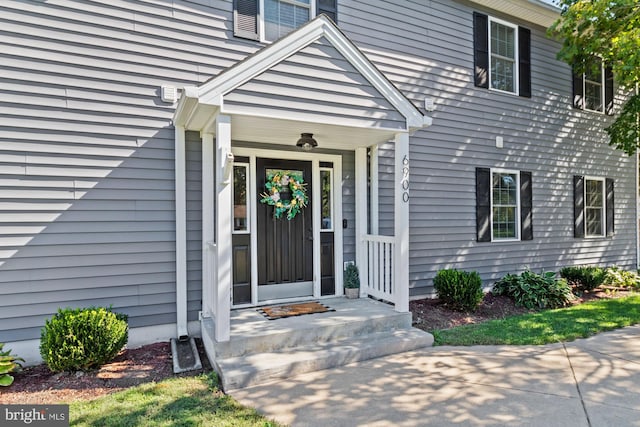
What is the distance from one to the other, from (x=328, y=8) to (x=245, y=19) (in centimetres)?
130

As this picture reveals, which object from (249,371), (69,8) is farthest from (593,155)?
(69,8)

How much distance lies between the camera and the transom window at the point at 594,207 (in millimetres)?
8211

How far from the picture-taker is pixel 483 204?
22.1ft

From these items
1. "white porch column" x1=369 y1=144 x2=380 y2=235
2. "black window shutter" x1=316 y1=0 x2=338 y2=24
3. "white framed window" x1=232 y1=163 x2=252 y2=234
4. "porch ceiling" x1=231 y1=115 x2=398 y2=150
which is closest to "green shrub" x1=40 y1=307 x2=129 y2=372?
"white framed window" x1=232 y1=163 x2=252 y2=234

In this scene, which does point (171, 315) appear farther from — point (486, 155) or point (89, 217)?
point (486, 155)

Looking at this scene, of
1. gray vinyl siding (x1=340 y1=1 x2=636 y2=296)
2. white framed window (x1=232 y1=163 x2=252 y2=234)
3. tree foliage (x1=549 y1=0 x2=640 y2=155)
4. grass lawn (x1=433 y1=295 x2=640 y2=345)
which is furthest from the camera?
tree foliage (x1=549 y1=0 x2=640 y2=155)

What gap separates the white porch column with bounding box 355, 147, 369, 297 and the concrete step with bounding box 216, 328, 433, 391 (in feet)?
3.96

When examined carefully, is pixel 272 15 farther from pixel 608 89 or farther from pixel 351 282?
pixel 608 89

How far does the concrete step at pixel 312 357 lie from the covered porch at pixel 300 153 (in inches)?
10.9

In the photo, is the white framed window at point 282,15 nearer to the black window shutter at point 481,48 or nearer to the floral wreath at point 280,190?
the floral wreath at point 280,190

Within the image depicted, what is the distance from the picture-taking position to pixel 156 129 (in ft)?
14.1

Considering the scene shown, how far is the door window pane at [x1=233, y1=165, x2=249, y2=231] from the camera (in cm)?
484

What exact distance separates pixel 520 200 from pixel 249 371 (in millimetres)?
6119

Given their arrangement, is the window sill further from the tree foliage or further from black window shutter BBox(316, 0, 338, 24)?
black window shutter BBox(316, 0, 338, 24)
